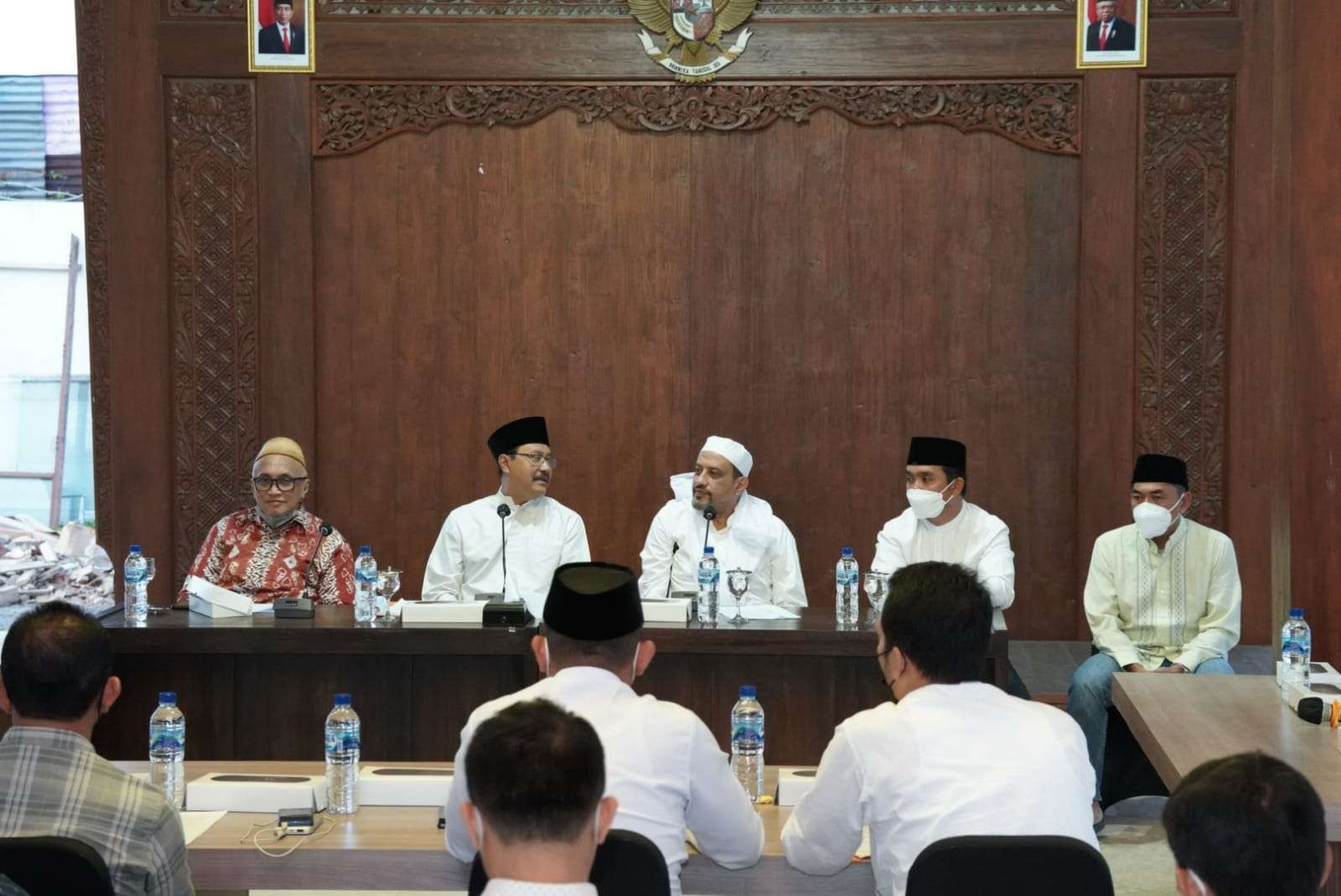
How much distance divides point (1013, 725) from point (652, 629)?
2.18m

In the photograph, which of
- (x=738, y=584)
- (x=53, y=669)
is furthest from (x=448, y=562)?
(x=53, y=669)

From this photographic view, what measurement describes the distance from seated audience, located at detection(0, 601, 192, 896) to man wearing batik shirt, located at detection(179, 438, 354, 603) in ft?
8.48

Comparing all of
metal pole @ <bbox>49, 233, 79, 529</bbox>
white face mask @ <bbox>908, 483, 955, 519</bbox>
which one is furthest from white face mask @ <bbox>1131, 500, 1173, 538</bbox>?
metal pole @ <bbox>49, 233, 79, 529</bbox>

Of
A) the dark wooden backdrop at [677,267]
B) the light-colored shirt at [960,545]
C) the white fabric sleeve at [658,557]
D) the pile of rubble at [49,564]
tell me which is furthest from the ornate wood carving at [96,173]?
the light-colored shirt at [960,545]

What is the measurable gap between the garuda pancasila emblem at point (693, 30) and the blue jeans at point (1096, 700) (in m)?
3.01

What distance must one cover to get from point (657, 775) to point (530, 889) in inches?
26.0

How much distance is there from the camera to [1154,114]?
631 cm

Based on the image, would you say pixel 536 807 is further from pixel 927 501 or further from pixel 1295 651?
pixel 927 501

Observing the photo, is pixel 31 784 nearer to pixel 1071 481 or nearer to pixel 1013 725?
pixel 1013 725

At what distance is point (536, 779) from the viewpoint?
1832 millimetres

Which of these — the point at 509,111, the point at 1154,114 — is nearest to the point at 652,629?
the point at 509,111

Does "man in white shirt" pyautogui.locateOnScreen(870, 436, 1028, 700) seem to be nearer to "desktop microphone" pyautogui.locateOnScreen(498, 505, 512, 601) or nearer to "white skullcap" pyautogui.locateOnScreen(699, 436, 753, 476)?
"white skullcap" pyautogui.locateOnScreen(699, 436, 753, 476)

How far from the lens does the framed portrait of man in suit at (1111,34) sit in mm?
6270

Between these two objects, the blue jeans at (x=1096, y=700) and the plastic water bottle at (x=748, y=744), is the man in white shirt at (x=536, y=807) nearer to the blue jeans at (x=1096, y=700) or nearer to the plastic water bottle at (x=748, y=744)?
the plastic water bottle at (x=748, y=744)
